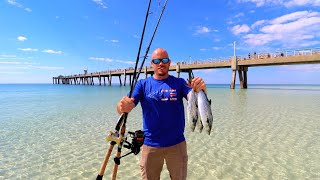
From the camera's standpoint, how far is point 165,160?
11.1ft

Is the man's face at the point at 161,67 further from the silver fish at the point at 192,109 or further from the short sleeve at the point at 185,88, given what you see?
the silver fish at the point at 192,109

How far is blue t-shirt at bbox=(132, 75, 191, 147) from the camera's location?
3.26 metres

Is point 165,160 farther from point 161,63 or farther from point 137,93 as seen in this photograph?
point 161,63

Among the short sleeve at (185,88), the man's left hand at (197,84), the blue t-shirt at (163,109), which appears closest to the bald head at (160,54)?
the blue t-shirt at (163,109)

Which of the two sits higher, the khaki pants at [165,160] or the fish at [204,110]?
the fish at [204,110]

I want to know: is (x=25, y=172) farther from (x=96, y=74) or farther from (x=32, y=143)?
(x=96, y=74)

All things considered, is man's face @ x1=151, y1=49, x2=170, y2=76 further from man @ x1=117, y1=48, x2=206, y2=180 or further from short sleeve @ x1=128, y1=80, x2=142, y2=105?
short sleeve @ x1=128, y1=80, x2=142, y2=105

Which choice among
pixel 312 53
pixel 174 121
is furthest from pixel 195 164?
pixel 312 53

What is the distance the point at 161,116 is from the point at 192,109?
0.43 metres

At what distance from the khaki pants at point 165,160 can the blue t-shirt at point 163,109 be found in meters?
0.08

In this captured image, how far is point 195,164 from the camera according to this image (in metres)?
6.50

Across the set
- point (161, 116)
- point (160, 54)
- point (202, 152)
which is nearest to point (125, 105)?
point (161, 116)

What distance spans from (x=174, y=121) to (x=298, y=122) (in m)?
11.2

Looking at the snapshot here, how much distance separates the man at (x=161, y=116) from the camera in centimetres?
326
